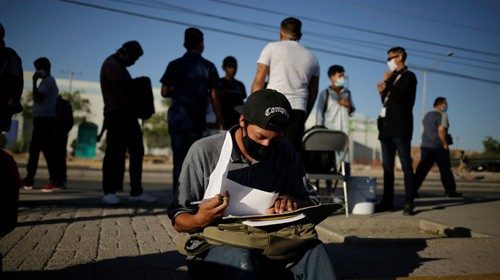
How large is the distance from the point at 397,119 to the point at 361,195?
124 cm

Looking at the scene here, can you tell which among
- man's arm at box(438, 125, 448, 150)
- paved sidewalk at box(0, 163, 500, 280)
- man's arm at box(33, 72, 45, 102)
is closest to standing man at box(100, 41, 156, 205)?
paved sidewalk at box(0, 163, 500, 280)

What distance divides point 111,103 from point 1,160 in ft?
13.5

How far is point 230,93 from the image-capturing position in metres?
7.31

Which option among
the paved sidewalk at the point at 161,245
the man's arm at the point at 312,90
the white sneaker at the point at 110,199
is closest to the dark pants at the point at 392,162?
the paved sidewalk at the point at 161,245

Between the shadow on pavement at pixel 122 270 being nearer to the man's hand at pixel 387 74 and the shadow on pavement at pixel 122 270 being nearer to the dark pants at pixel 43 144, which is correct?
the man's hand at pixel 387 74

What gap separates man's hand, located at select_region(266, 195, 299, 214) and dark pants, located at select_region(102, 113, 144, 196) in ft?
13.3

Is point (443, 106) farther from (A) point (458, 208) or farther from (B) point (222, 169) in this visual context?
(B) point (222, 169)

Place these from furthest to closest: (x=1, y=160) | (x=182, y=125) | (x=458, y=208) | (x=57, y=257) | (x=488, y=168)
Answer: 1. (x=488, y=168)
2. (x=458, y=208)
3. (x=182, y=125)
4. (x=57, y=257)
5. (x=1, y=160)

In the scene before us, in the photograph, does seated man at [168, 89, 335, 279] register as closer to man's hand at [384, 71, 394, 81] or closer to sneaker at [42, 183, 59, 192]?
man's hand at [384, 71, 394, 81]

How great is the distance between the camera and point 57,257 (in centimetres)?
306

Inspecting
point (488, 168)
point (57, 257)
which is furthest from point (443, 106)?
point (488, 168)

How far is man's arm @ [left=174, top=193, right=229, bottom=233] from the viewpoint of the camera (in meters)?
2.02

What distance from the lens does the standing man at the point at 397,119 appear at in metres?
5.60

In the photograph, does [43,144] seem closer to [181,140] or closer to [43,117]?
[43,117]
